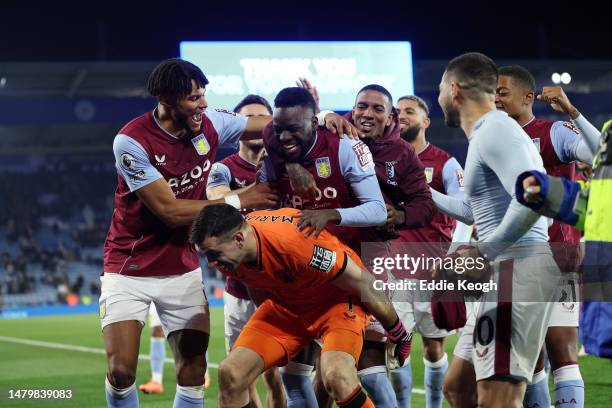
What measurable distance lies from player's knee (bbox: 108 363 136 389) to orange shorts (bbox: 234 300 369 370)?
708 mm

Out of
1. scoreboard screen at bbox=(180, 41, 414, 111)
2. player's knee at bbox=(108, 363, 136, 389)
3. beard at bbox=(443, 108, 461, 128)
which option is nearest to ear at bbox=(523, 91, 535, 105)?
beard at bbox=(443, 108, 461, 128)

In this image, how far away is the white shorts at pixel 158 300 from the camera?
5504mm

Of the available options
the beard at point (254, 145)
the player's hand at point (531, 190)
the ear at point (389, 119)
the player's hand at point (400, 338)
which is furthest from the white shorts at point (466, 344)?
the beard at point (254, 145)

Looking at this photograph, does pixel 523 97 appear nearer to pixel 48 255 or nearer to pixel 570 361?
pixel 570 361

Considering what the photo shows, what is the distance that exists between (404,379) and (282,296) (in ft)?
5.59

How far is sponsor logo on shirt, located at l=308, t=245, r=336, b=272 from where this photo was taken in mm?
4859

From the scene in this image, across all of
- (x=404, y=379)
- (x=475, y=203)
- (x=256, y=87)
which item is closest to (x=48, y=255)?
(x=256, y=87)

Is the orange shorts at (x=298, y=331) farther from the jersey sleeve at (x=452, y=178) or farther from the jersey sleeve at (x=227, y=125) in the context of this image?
the jersey sleeve at (x=452, y=178)

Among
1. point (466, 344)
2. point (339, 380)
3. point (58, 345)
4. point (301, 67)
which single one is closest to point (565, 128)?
point (466, 344)

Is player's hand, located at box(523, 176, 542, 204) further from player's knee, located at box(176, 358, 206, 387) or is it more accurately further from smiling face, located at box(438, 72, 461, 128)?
player's knee, located at box(176, 358, 206, 387)

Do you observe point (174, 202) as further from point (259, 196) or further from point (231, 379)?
point (231, 379)

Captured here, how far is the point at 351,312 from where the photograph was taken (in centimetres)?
513

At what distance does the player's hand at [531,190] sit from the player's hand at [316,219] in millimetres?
1479

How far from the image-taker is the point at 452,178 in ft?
22.9
